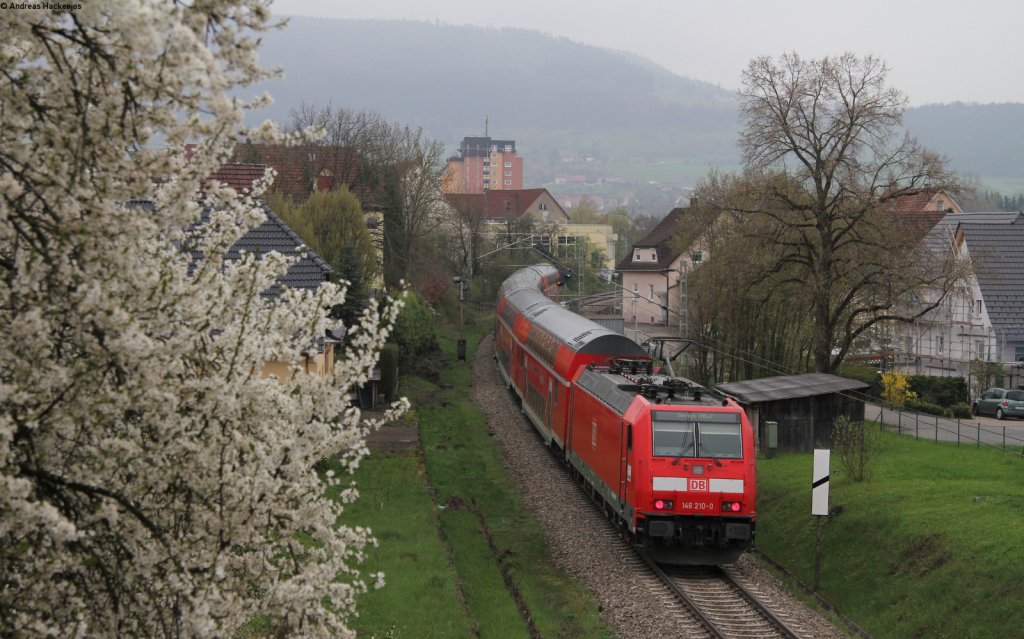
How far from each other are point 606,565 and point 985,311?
118 feet

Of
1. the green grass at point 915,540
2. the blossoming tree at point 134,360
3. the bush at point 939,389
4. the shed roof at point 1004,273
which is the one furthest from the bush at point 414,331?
the blossoming tree at point 134,360

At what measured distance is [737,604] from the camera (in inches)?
683

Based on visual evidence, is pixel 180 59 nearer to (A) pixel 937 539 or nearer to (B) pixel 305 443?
(B) pixel 305 443

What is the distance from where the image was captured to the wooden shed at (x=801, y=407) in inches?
1102

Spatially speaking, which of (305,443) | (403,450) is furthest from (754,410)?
(305,443)

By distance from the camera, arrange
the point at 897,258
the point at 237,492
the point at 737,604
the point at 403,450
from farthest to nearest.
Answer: the point at 897,258
the point at 403,450
the point at 737,604
the point at 237,492

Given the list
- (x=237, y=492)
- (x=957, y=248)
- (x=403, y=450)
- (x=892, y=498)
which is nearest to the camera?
(x=237, y=492)

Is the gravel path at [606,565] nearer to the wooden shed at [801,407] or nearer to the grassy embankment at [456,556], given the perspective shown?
the grassy embankment at [456,556]

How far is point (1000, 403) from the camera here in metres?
40.8

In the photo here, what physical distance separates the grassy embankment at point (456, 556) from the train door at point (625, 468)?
1.76 m

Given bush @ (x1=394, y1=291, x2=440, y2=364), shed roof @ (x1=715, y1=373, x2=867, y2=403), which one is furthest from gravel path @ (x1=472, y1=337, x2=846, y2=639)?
bush @ (x1=394, y1=291, x2=440, y2=364)

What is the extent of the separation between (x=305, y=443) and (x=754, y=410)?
22.5 m

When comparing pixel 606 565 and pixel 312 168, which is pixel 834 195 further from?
pixel 312 168

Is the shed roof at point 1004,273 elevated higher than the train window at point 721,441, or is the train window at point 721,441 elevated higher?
the shed roof at point 1004,273
